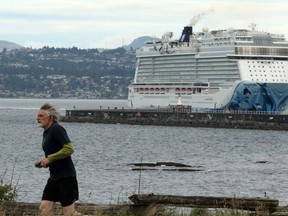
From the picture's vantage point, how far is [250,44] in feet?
357

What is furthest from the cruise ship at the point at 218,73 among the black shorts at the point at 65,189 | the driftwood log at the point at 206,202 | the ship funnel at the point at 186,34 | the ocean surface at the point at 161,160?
the black shorts at the point at 65,189

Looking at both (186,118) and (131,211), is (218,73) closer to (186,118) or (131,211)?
(186,118)

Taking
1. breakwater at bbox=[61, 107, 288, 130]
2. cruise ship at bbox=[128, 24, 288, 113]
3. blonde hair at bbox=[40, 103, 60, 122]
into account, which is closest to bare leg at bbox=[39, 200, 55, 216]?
blonde hair at bbox=[40, 103, 60, 122]

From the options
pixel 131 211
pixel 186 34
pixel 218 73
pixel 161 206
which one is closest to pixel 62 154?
pixel 131 211

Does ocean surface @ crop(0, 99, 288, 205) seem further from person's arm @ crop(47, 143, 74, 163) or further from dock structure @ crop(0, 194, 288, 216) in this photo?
person's arm @ crop(47, 143, 74, 163)

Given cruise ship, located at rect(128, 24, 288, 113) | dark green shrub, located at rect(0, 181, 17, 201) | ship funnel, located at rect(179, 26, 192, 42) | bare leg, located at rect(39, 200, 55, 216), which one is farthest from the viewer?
ship funnel, located at rect(179, 26, 192, 42)

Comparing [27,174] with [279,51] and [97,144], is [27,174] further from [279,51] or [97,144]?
[279,51]

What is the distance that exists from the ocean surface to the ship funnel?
102 ft

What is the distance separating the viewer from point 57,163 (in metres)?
11.7

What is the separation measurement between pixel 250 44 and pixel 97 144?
1793 inches

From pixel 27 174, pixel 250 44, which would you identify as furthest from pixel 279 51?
pixel 27 174

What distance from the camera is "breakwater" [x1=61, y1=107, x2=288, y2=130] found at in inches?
3637

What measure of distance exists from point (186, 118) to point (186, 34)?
2921 cm

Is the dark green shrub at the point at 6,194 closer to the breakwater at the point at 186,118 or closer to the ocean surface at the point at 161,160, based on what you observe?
the ocean surface at the point at 161,160
